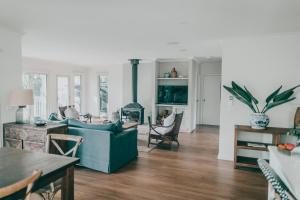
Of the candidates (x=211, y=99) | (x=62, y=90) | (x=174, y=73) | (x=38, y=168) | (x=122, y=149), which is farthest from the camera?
(x=62, y=90)

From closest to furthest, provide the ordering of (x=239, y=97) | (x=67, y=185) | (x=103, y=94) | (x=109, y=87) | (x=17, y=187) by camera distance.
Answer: (x=17, y=187) → (x=67, y=185) → (x=239, y=97) → (x=109, y=87) → (x=103, y=94)

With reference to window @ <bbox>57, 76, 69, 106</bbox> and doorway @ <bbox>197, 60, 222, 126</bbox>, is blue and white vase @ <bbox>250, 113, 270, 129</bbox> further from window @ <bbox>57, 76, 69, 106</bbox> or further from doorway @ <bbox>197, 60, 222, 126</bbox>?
window @ <bbox>57, 76, 69, 106</bbox>

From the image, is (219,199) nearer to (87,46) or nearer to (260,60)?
(260,60)

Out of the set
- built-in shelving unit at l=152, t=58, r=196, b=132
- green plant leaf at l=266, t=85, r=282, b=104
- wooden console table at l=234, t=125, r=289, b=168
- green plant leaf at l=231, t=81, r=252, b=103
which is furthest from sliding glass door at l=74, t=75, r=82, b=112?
green plant leaf at l=266, t=85, r=282, b=104

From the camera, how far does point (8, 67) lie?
13.5ft

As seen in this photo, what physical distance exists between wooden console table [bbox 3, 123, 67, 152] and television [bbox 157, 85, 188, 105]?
465 cm

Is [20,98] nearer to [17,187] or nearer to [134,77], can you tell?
[17,187]

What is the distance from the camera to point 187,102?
26.0 ft

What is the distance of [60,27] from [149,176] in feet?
9.61

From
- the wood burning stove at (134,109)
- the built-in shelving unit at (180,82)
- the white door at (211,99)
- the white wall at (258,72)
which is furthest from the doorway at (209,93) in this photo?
the white wall at (258,72)

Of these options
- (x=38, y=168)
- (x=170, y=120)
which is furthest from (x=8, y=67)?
(x=170, y=120)


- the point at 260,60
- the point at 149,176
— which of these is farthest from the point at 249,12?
the point at 149,176

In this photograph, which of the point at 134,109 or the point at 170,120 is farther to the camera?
the point at 134,109

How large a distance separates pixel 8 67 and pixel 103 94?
640cm
